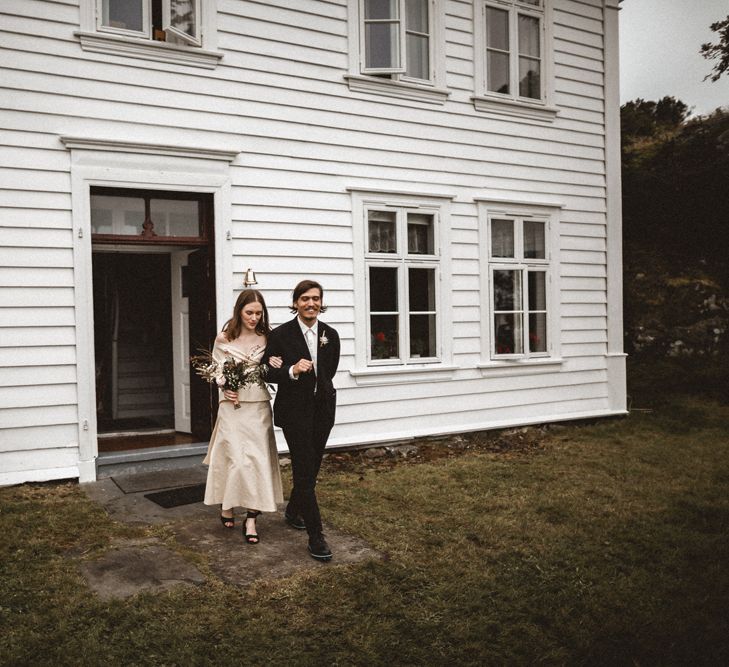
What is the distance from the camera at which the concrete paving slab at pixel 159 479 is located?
6680mm

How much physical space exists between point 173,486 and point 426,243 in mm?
4369

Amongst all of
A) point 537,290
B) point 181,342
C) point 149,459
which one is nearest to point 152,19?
point 181,342

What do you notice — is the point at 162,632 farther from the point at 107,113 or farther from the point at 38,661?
the point at 107,113

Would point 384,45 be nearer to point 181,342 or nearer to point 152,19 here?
point 152,19

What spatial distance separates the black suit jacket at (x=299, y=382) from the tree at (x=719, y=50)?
1182cm

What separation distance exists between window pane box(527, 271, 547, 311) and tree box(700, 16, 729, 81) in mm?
6604

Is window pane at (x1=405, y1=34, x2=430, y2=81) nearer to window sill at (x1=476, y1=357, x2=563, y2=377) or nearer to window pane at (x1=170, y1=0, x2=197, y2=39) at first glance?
window pane at (x1=170, y1=0, x2=197, y2=39)

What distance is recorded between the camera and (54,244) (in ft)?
22.1

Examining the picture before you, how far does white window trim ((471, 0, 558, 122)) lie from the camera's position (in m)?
9.25

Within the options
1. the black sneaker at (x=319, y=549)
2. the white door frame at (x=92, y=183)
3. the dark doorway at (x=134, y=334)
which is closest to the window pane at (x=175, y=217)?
the white door frame at (x=92, y=183)

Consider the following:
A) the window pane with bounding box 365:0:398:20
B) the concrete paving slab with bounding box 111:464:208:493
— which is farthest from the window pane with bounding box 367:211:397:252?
the concrete paving slab with bounding box 111:464:208:493

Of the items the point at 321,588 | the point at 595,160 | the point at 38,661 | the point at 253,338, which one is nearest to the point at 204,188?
the point at 253,338

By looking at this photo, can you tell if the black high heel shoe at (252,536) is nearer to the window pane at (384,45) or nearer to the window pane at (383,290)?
the window pane at (383,290)

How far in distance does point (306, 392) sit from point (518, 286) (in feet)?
18.1
